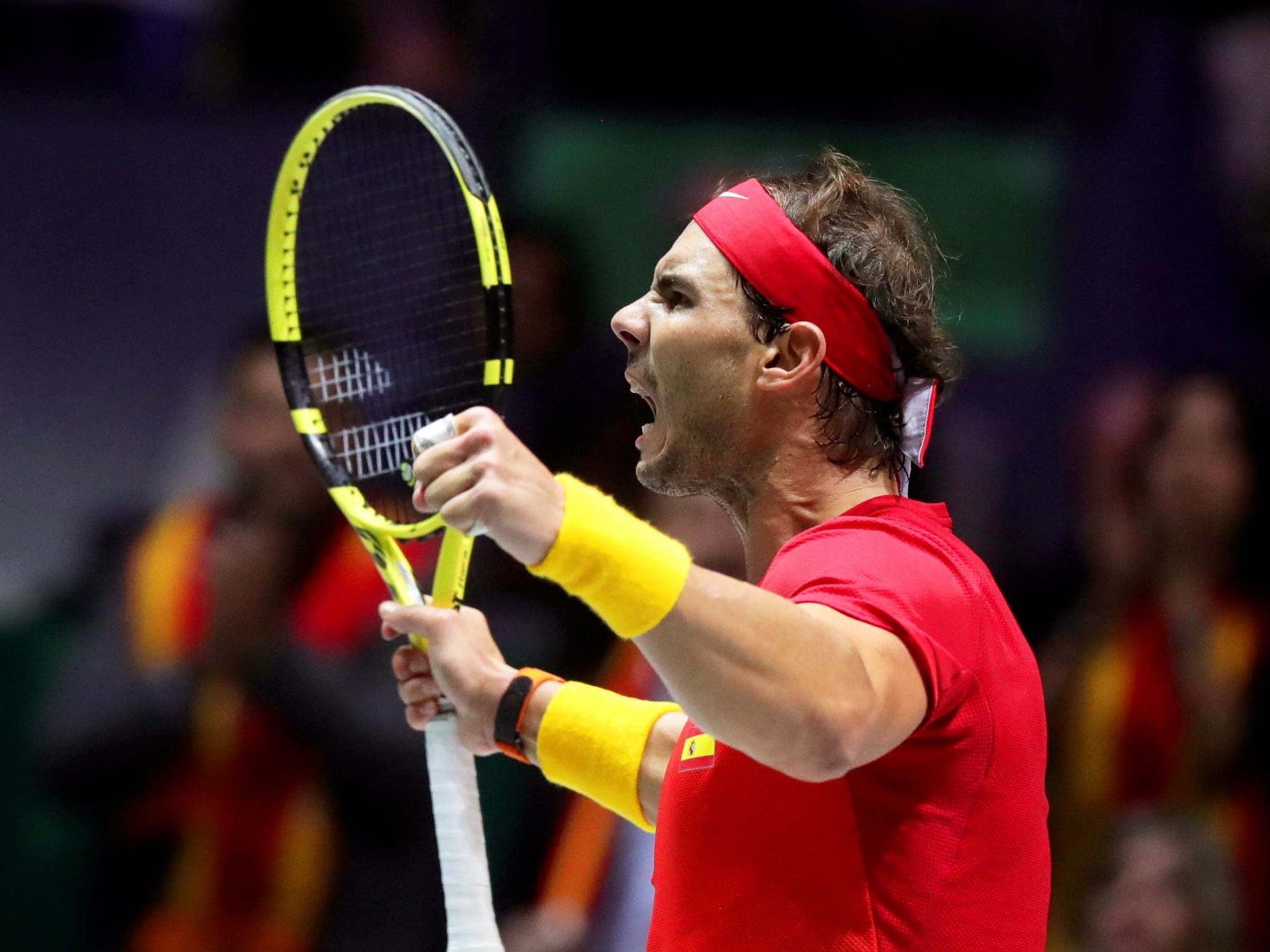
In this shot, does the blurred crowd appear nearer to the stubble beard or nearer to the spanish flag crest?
the stubble beard

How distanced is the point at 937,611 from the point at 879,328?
1.42 feet

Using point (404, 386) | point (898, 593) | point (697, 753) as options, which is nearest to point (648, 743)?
point (697, 753)

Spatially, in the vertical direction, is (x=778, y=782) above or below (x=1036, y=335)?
above

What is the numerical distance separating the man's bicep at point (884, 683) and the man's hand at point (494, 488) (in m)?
0.26

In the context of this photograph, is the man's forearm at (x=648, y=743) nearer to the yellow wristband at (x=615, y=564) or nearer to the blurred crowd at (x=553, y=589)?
the yellow wristband at (x=615, y=564)

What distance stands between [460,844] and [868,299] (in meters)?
0.86

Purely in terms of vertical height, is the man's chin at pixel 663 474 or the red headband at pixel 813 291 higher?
the red headband at pixel 813 291

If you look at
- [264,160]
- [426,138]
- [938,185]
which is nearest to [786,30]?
[938,185]

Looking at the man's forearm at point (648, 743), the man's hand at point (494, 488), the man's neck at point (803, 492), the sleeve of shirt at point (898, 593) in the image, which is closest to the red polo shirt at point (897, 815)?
the sleeve of shirt at point (898, 593)

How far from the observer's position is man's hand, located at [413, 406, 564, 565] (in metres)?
1.65

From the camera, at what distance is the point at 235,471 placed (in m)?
4.62

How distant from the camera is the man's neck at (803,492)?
6.92 feet

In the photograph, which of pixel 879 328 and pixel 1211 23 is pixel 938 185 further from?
pixel 879 328

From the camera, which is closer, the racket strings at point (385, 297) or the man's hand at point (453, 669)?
the man's hand at point (453, 669)
